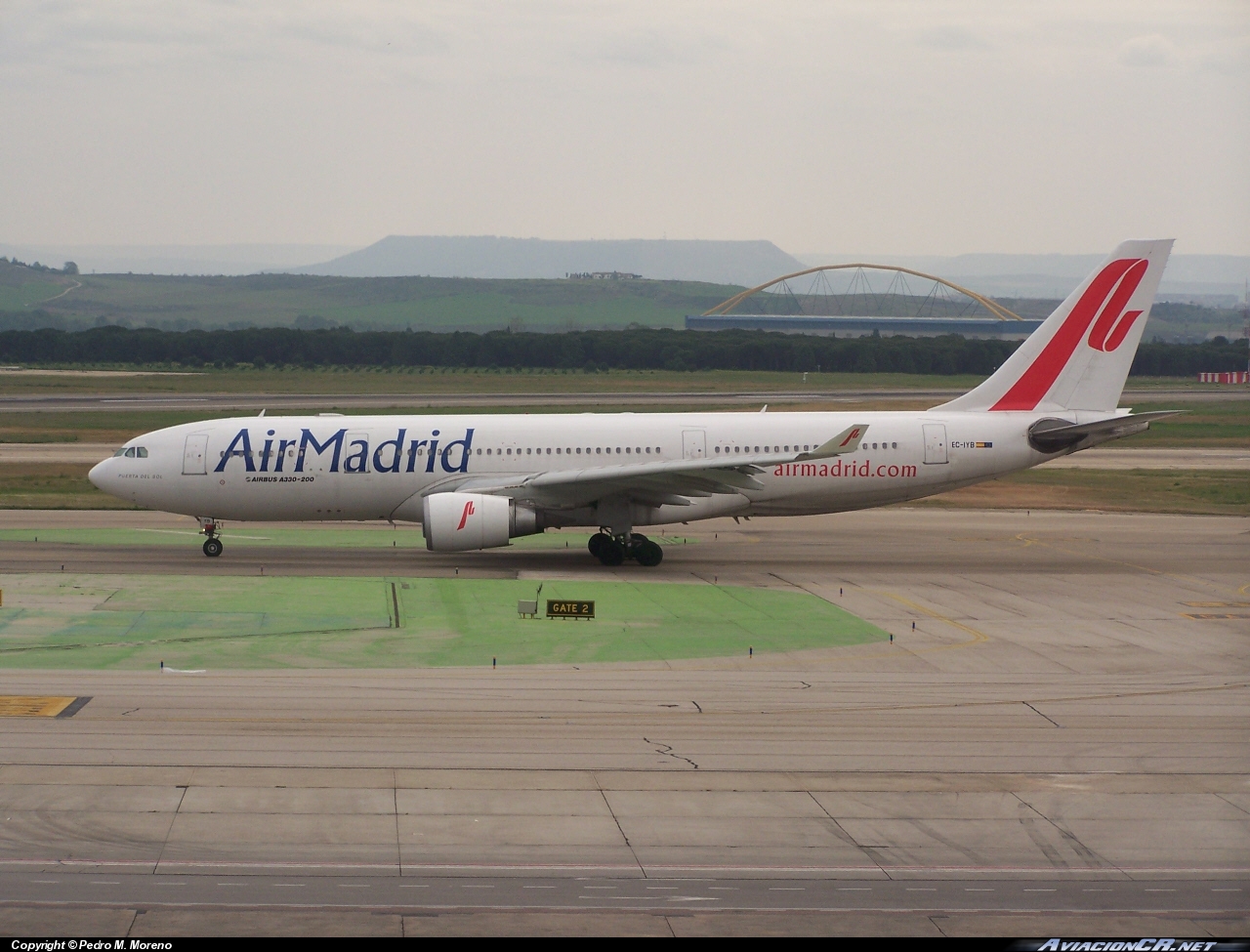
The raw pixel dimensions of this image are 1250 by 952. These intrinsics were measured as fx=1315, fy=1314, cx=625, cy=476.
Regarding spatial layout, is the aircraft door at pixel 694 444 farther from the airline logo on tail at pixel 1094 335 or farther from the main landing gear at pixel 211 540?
the main landing gear at pixel 211 540

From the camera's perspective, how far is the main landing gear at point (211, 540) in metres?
36.8

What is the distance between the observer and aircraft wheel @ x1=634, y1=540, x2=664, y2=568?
119 ft

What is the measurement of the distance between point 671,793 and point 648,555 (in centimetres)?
1880

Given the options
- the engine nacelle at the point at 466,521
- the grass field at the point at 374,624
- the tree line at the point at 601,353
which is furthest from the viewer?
the tree line at the point at 601,353

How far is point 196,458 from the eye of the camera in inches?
1441

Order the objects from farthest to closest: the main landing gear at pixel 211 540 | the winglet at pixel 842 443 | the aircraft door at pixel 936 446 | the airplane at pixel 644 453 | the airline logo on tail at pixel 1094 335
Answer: the airline logo on tail at pixel 1094 335 < the aircraft door at pixel 936 446 < the main landing gear at pixel 211 540 < the airplane at pixel 644 453 < the winglet at pixel 842 443

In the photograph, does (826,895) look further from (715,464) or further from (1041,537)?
(1041,537)

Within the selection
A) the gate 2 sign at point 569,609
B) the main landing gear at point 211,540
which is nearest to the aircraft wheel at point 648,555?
the gate 2 sign at point 569,609

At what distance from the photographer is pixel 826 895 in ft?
46.6

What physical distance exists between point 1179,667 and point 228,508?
2485 cm

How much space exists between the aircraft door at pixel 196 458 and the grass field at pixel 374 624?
463 cm

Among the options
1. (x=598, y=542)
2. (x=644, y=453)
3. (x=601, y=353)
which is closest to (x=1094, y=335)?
(x=644, y=453)

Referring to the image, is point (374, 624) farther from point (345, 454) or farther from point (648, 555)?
point (648, 555)
